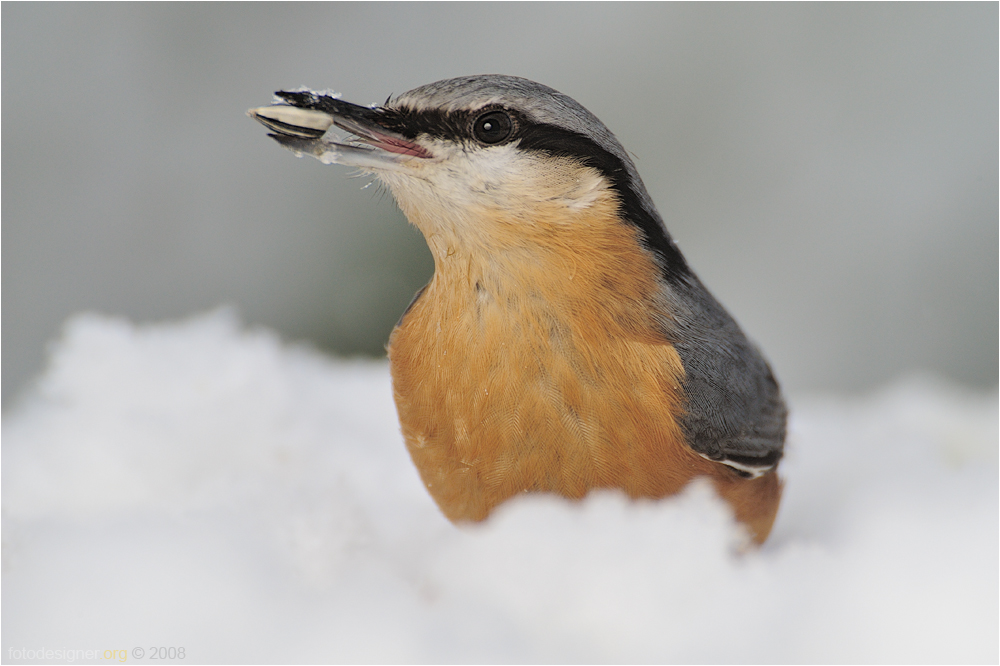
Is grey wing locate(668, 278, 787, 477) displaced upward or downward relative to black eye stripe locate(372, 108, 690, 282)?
downward

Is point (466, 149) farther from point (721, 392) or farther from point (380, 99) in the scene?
point (380, 99)

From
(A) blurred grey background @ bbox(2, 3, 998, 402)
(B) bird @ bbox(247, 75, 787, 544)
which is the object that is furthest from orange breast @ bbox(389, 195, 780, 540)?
(A) blurred grey background @ bbox(2, 3, 998, 402)

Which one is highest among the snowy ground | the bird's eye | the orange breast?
the bird's eye

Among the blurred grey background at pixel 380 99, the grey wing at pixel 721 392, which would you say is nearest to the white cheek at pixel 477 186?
the grey wing at pixel 721 392

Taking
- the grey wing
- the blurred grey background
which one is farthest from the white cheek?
the blurred grey background

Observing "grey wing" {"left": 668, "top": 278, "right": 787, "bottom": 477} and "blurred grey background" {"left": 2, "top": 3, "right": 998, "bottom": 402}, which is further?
"blurred grey background" {"left": 2, "top": 3, "right": 998, "bottom": 402}

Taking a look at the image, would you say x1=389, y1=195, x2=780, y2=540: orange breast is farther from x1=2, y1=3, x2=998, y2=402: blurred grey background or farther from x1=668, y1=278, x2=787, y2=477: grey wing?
x1=2, y1=3, x2=998, y2=402: blurred grey background

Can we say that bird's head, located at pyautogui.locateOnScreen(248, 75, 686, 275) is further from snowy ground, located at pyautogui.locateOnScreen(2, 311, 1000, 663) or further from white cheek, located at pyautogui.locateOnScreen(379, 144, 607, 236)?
snowy ground, located at pyautogui.locateOnScreen(2, 311, 1000, 663)
